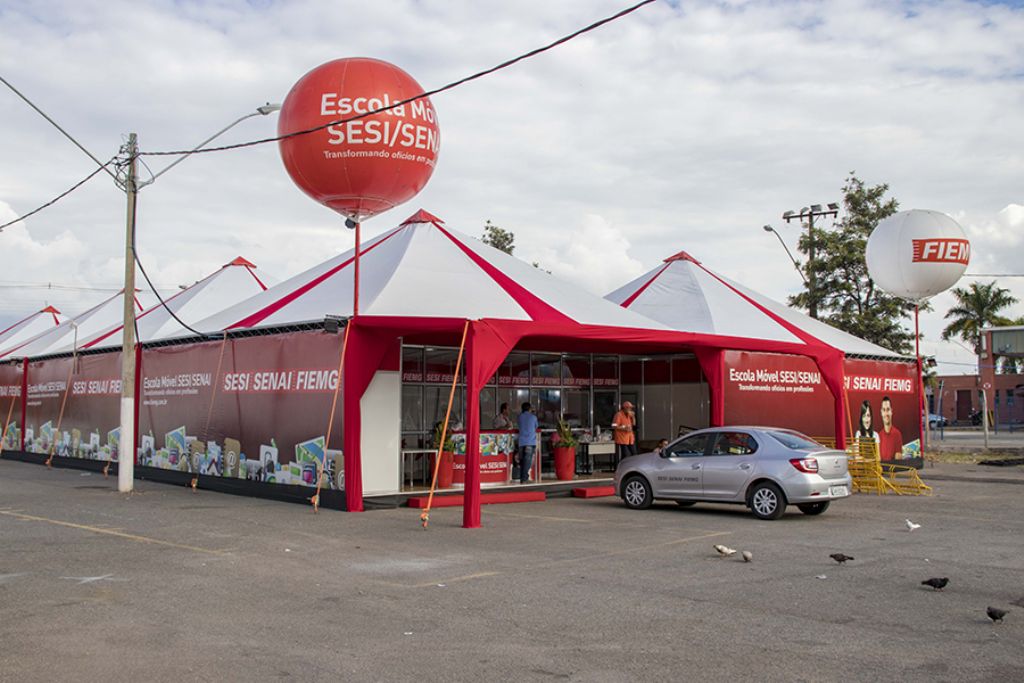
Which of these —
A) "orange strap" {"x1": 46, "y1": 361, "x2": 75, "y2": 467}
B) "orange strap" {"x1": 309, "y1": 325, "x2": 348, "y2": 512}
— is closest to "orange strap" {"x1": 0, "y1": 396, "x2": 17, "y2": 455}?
"orange strap" {"x1": 46, "y1": 361, "x2": 75, "y2": 467}

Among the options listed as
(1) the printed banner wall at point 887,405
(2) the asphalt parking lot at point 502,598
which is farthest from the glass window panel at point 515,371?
(1) the printed banner wall at point 887,405

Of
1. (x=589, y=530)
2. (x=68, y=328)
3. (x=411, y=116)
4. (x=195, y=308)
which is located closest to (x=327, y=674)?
(x=589, y=530)

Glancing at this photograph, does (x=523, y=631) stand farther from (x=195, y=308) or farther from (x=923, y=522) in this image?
(x=195, y=308)

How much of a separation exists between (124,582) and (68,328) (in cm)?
2415

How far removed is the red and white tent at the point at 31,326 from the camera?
38.4 m

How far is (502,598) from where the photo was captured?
27.5 feet

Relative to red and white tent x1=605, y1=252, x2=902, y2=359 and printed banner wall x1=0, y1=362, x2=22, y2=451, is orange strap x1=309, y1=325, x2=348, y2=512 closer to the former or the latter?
red and white tent x1=605, y1=252, x2=902, y2=359

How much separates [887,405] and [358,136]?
63.5ft

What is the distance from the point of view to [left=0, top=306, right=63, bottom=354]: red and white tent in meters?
38.4

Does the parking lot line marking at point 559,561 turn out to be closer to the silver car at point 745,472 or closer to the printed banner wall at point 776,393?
the silver car at point 745,472

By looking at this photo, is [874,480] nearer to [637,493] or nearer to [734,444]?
[734,444]

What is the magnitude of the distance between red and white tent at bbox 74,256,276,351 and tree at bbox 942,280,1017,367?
6038cm

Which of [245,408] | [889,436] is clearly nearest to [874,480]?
[889,436]

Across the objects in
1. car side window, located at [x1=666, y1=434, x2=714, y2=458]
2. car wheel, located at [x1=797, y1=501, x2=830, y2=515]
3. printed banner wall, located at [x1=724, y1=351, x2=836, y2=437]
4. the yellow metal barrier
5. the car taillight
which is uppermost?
printed banner wall, located at [x1=724, y1=351, x2=836, y2=437]
